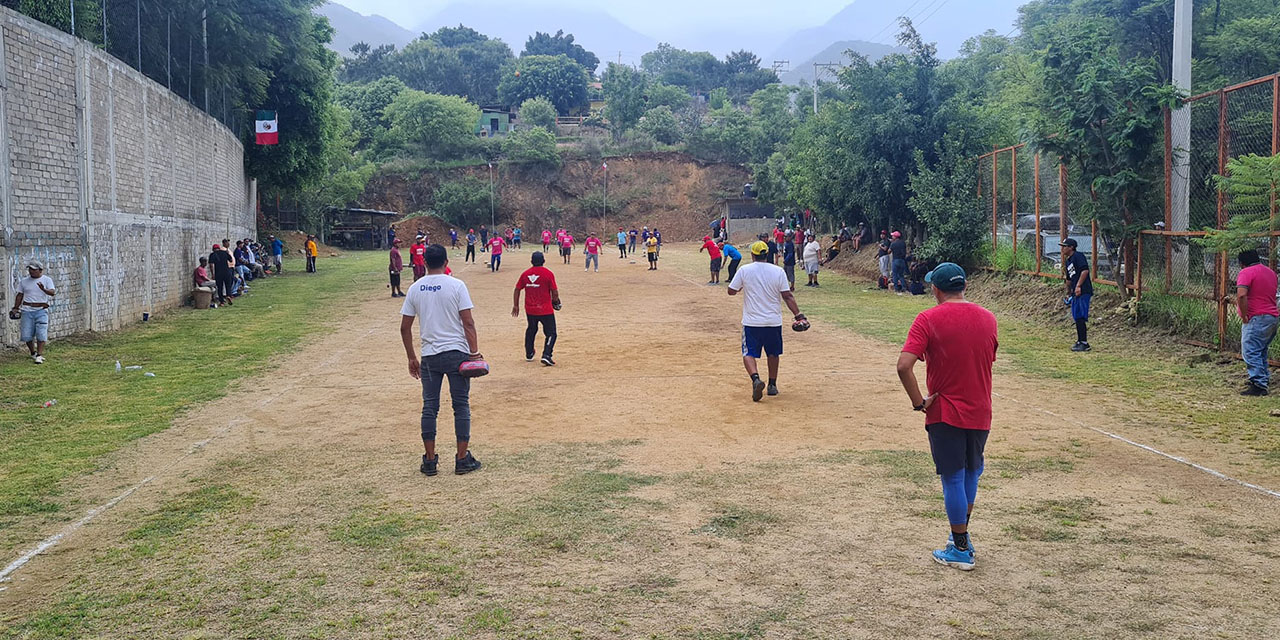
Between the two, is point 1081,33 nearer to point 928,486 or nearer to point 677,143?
point 928,486

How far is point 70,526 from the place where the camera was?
21.8 feet

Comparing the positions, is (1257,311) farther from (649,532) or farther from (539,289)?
(539,289)

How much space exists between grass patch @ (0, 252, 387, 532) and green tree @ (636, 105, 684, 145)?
64.2 meters

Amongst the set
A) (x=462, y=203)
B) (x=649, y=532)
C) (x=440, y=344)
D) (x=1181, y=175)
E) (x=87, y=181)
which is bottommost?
(x=649, y=532)

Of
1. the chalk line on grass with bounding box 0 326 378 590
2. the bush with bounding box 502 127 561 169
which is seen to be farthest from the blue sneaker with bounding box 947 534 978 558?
the bush with bounding box 502 127 561 169

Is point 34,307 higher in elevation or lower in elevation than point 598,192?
lower

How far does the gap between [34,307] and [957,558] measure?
14.0 meters

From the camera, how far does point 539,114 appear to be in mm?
93250

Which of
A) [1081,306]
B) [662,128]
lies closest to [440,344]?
[1081,306]

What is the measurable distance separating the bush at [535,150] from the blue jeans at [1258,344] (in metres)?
70.9

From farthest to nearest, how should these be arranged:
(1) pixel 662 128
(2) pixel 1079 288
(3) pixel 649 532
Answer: (1) pixel 662 128
(2) pixel 1079 288
(3) pixel 649 532

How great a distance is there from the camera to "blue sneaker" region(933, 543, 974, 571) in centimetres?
549

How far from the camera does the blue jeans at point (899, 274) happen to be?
25719mm

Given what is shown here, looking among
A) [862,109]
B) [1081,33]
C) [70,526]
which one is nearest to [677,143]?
[862,109]
